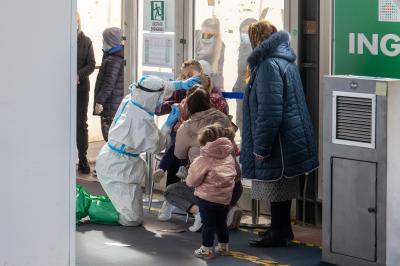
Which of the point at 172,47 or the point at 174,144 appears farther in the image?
the point at 172,47

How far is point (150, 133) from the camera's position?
914 cm

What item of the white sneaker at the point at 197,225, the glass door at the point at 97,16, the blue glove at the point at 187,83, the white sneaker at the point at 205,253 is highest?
the glass door at the point at 97,16

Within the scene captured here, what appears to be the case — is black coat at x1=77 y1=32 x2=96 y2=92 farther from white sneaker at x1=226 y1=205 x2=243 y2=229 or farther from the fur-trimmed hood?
the fur-trimmed hood

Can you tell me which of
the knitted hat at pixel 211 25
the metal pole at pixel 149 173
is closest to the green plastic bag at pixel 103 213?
the metal pole at pixel 149 173

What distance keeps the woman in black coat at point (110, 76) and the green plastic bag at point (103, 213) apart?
7.18 feet

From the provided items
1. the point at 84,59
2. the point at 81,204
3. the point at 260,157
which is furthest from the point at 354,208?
the point at 84,59

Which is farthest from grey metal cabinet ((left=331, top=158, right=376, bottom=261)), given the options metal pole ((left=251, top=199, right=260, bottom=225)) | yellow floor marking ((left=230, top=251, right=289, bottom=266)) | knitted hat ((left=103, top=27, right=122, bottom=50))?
knitted hat ((left=103, top=27, right=122, bottom=50))

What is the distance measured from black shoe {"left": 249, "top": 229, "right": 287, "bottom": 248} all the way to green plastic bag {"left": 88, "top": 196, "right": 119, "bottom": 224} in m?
1.56

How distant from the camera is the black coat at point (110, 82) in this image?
11.4 metres

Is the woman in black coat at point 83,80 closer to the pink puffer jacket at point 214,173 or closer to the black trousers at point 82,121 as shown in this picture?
the black trousers at point 82,121

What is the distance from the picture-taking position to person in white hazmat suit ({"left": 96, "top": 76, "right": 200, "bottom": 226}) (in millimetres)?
9094
